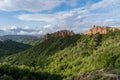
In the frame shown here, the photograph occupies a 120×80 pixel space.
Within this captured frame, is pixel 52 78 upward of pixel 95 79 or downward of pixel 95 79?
downward

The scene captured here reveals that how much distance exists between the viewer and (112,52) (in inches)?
7160

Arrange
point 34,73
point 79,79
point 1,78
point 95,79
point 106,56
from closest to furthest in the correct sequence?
point 95,79
point 79,79
point 1,78
point 34,73
point 106,56

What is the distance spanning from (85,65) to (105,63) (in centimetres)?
2076

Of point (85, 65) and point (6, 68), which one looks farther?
point (85, 65)

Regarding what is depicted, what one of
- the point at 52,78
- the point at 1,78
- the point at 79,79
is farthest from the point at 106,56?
the point at 79,79

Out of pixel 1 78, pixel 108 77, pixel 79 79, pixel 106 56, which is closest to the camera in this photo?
pixel 108 77

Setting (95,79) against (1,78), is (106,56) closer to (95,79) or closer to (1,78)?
(1,78)

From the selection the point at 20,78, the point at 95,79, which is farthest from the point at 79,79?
the point at 20,78

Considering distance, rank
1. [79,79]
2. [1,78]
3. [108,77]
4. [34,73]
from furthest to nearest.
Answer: [34,73], [1,78], [79,79], [108,77]

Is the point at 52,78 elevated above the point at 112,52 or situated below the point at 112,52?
below

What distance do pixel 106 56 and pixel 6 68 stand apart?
212 ft

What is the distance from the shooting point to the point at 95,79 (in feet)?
271

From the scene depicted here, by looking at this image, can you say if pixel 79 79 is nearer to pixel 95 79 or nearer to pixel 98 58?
pixel 95 79

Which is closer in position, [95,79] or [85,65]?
[95,79]
